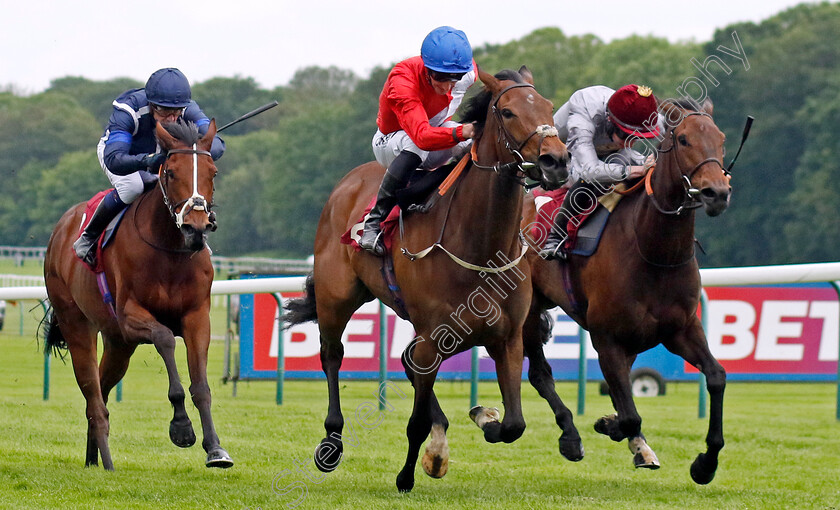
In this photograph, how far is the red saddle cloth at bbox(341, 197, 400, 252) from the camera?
5.93 metres

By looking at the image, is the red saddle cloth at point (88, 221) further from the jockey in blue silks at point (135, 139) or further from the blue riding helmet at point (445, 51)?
the blue riding helmet at point (445, 51)

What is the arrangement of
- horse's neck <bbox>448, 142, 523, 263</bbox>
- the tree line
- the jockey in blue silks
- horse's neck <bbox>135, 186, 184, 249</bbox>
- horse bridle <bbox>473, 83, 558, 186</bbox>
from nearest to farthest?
horse bridle <bbox>473, 83, 558, 186</bbox> < horse's neck <bbox>448, 142, 523, 263</bbox> < horse's neck <bbox>135, 186, 184, 249</bbox> < the jockey in blue silks < the tree line

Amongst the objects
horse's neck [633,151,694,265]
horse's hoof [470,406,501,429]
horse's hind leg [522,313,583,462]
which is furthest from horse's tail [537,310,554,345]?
horse's neck [633,151,694,265]

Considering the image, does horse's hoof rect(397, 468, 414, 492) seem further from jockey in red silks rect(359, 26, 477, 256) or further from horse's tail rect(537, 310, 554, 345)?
horse's tail rect(537, 310, 554, 345)

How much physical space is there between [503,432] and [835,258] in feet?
114

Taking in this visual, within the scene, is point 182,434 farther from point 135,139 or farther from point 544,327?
point 544,327

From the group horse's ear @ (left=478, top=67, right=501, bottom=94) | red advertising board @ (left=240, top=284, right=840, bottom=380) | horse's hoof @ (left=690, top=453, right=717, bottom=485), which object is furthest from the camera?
red advertising board @ (left=240, top=284, right=840, bottom=380)

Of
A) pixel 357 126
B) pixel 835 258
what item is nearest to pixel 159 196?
pixel 835 258

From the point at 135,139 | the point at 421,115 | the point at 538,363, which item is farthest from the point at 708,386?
the point at 135,139

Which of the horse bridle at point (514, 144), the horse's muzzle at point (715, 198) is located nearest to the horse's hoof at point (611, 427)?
the horse's muzzle at point (715, 198)

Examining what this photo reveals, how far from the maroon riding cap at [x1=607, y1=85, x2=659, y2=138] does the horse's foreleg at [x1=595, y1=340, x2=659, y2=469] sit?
1148 millimetres

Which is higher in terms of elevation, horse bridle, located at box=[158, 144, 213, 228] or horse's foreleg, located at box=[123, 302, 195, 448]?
horse bridle, located at box=[158, 144, 213, 228]

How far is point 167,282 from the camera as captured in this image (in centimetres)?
610

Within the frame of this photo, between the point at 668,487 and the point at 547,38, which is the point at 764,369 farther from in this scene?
the point at 547,38
